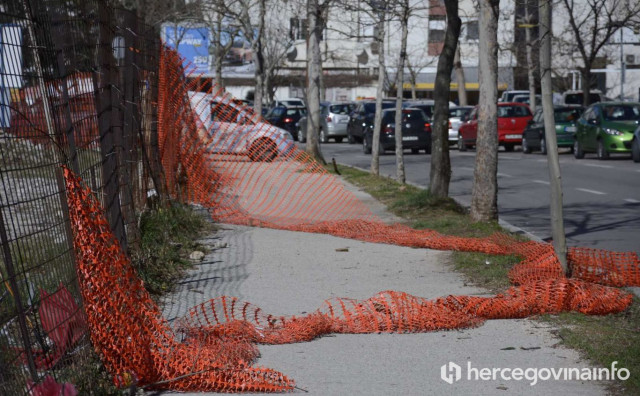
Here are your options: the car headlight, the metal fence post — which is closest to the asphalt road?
the car headlight

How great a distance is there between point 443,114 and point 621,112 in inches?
692

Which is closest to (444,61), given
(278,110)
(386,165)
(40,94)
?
(40,94)

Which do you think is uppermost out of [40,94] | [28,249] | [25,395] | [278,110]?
[40,94]

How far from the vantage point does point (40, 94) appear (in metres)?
5.00

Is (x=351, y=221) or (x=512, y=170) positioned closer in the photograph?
(x=351, y=221)

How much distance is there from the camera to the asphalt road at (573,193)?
12.6m

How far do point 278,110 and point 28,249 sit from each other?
44.4m

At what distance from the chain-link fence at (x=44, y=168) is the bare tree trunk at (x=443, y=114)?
7.96m

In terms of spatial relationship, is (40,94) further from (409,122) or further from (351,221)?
(409,122)

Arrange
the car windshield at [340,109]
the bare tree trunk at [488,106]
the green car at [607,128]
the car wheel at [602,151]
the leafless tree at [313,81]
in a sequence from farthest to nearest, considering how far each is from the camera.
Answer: the car windshield at [340,109], the car wheel at [602,151], the green car at [607,128], the leafless tree at [313,81], the bare tree trunk at [488,106]

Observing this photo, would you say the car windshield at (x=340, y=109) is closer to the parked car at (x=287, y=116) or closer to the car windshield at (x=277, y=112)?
the parked car at (x=287, y=116)

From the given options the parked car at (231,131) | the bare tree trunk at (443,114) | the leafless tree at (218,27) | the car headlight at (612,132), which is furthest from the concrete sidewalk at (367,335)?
the car headlight at (612,132)

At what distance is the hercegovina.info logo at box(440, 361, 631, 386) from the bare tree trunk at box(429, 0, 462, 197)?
8.66 meters

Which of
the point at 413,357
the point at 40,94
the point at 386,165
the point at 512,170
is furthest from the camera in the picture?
the point at 386,165
